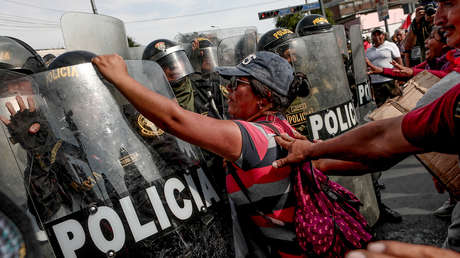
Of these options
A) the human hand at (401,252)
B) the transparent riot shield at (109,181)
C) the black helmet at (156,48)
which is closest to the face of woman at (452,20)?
the human hand at (401,252)

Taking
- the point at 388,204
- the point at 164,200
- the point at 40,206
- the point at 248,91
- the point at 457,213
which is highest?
the point at 248,91

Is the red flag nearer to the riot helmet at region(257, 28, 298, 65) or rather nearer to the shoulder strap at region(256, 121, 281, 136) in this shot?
the riot helmet at region(257, 28, 298, 65)

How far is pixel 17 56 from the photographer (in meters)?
2.86

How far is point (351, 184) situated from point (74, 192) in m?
2.54

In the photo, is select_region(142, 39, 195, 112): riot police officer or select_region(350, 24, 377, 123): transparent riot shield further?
select_region(350, 24, 377, 123): transparent riot shield

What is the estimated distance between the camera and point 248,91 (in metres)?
1.63

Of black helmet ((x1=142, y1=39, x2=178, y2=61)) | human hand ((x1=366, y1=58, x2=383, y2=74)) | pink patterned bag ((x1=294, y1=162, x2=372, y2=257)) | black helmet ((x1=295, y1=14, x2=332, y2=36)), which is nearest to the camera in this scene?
pink patterned bag ((x1=294, y1=162, x2=372, y2=257))

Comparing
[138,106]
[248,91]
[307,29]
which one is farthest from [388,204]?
[138,106]

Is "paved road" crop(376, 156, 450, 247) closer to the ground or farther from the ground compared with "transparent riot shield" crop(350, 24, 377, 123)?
closer to the ground

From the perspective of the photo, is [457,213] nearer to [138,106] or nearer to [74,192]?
[138,106]

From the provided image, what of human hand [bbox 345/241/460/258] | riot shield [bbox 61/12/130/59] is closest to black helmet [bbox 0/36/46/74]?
riot shield [bbox 61/12/130/59]

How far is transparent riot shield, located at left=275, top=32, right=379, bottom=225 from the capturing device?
283cm

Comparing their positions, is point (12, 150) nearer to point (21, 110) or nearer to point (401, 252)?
point (21, 110)

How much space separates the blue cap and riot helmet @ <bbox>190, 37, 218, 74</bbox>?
9.86 ft
